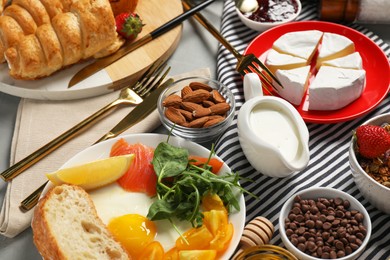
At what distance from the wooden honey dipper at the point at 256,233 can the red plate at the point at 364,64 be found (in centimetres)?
50

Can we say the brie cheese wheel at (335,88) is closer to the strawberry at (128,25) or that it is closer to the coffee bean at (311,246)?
the coffee bean at (311,246)

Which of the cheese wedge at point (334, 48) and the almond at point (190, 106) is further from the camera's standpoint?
the cheese wedge at point (334, 48)

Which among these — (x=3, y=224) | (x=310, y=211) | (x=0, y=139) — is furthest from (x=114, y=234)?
(x=0, y=139)

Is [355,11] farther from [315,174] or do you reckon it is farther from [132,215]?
[132,215]

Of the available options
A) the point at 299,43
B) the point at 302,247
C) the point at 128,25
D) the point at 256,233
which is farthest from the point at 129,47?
the point at 302,247

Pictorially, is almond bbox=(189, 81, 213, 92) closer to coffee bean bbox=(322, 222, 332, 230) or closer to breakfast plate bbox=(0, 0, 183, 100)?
breakfast plate bbox=(0, 0, 183, 100)

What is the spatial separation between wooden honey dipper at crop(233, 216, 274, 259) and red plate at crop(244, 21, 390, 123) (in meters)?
0.50

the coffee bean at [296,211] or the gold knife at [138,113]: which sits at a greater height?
the gold knife at [138,113]

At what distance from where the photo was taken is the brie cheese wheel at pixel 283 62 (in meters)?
2.24

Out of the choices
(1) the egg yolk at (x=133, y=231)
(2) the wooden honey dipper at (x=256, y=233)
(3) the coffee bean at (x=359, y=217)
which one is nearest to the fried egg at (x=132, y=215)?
(1) the egg yolk at (x=133, y=231)

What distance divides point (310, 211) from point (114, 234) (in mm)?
582

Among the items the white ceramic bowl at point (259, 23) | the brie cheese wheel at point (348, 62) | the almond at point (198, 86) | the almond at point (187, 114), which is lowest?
the brie cheese wheel at point (348, 62)

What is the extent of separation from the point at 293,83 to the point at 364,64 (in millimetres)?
386

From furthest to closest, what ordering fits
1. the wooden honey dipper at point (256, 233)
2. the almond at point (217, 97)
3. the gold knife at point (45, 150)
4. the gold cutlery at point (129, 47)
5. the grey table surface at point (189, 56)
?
the gold cutlery at point (129, 47), the grey table surface at point (189, 56), the almond at point (217, 97), the gold knife at point (45, 150), the wooden honey dipper at point (256, 233)
